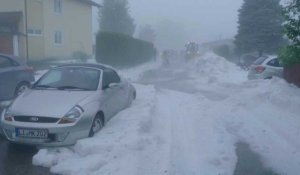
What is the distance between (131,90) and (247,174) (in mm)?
5830

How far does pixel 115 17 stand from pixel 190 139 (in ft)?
198

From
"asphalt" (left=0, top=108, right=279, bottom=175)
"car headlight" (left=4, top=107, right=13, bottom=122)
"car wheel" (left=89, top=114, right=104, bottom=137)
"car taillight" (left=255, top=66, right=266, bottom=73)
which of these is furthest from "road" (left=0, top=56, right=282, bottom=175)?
"car taillight" (left=255, top=66, right=266, bottom=73)

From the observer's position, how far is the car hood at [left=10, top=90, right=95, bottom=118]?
758 centimetres

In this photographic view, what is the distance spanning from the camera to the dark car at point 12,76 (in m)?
12.1

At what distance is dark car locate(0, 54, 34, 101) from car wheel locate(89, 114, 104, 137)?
15.6 feet

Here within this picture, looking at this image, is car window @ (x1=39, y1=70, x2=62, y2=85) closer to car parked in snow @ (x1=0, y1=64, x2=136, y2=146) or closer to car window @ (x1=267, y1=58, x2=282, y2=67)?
car parked in snow @ (x1=0, y1=64, x2=136, y2=146)

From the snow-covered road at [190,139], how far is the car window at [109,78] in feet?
2.64

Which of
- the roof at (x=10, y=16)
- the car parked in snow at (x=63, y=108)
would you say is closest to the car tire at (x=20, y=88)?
the car parked in snow at (x=63, y=108)

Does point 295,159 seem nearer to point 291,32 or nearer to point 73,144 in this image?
point 73,144

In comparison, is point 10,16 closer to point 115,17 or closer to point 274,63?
point 274,63

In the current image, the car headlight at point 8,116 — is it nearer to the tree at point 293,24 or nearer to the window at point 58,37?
the tree at point 293,24

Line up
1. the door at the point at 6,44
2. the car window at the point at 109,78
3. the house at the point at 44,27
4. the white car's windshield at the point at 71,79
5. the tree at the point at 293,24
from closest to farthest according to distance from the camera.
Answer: the white car's windshield at the point at 71,79
the car window at the point at 109,78
the tree at the point at 293,24
the door at the point at 6,44
the house at the point at 44,27

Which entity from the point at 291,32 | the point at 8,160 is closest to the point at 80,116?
the point at 8,160

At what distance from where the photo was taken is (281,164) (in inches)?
280
